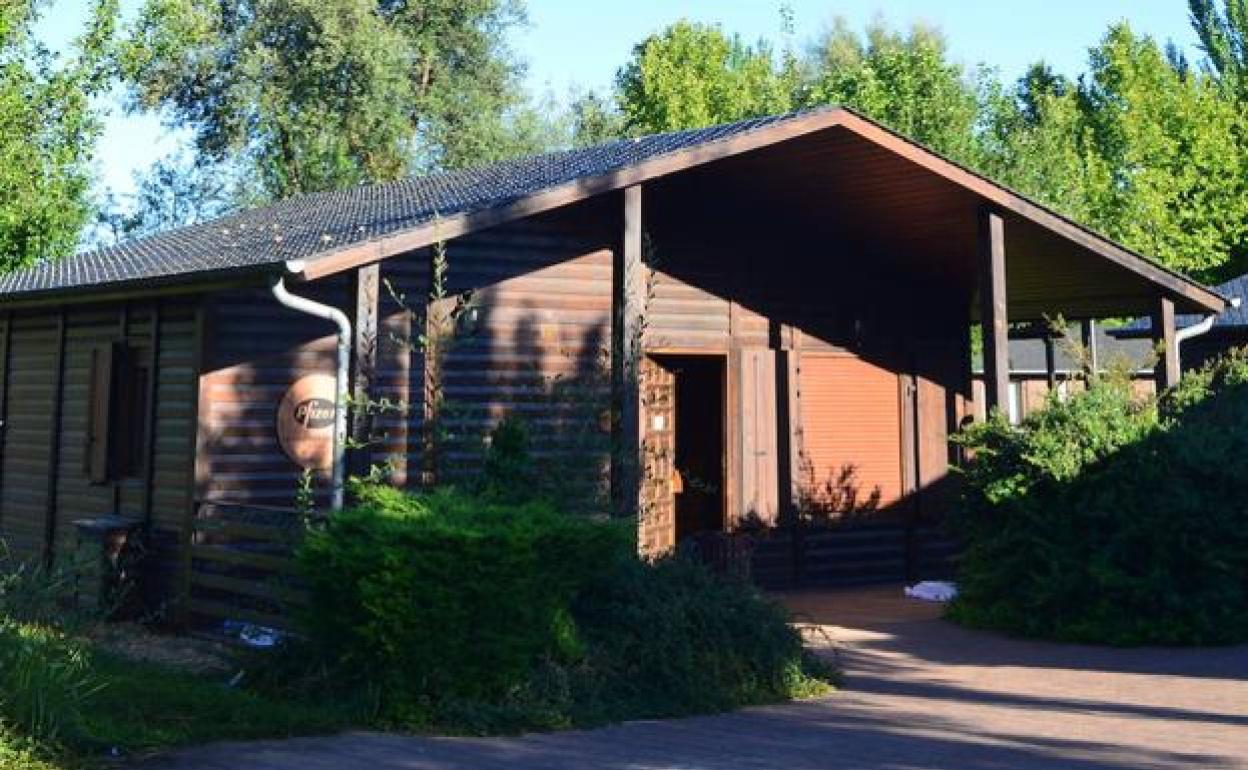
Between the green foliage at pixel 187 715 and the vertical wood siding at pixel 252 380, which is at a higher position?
the vertical wood siding at pixel 252 380

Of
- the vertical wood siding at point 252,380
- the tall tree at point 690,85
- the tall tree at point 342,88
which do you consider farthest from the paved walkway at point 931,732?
the tall tree at point 690,85

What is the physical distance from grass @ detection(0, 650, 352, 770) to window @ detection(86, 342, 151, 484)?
384 centimetres

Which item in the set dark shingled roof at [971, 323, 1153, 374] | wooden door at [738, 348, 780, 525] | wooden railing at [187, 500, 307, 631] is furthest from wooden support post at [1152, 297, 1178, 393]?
dark shingled roof at [971, 323, 1153, 374]

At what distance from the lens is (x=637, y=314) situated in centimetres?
1095

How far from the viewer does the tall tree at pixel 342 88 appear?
1154 inches

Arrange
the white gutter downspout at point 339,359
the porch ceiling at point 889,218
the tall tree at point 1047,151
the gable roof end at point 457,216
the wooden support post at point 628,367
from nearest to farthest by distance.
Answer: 1. the white gutter downspout at point 339,359
2. the gable roof end at point 457,216
3. the wooden support post at point 628,367
4. the porch ceiling at point 889,218
5. the tall tree at point 1047,151

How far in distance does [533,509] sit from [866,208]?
274 inches

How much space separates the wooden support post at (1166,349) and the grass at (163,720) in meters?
9.38

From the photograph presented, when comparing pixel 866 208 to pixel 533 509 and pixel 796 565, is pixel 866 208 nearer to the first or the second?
pixel 796 565

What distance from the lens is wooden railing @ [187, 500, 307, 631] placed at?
8.38 metres

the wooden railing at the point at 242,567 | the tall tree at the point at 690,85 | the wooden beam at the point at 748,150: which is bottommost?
the wooden railing at the point at 242,567

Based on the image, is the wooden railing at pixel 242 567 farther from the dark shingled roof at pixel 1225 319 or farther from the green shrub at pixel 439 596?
the dark shingled roof at pixel 1225 319

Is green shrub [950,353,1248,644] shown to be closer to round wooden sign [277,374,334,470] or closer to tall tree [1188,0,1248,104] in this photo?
round wooden sign [277,374,334,470]

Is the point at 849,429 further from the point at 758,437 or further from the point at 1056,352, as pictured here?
the point at 1056,352
